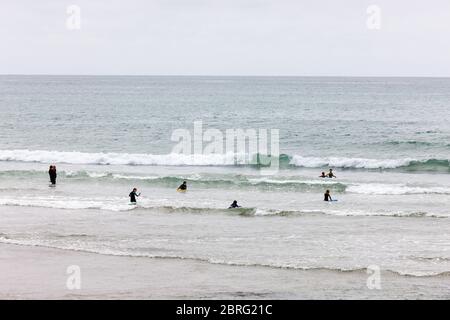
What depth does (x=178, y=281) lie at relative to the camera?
51.9ft

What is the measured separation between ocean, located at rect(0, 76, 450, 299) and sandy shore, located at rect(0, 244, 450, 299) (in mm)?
393

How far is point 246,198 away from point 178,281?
43.5 feet

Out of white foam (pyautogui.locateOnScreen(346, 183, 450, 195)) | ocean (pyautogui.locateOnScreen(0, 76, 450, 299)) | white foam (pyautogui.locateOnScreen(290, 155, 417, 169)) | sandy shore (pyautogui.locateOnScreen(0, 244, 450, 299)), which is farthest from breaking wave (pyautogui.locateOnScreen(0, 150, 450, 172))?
sandy shore (pyautogui.locateOnScreen(0, 244, 450, 299))

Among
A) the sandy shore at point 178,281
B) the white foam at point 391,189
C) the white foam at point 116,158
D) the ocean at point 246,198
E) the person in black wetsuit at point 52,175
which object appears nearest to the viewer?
the sandy shore at point 178,281

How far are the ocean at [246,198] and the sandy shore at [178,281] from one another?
0.39 metres

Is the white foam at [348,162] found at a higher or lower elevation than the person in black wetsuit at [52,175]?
higher

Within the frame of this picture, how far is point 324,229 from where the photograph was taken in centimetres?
2202

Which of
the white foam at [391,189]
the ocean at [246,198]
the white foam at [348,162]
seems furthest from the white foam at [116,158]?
the white foam at [391,189]

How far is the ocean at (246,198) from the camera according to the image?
18969mm

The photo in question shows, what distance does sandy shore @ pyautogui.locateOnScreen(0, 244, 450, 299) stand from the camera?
48.1 feet

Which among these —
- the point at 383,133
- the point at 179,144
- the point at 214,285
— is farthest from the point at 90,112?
the point at 214,285

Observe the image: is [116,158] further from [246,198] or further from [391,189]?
[391,189]

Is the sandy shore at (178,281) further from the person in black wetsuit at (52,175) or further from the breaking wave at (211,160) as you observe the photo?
A: the breaking wave at (211,160)

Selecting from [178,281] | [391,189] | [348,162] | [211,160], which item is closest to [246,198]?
[391,189]
